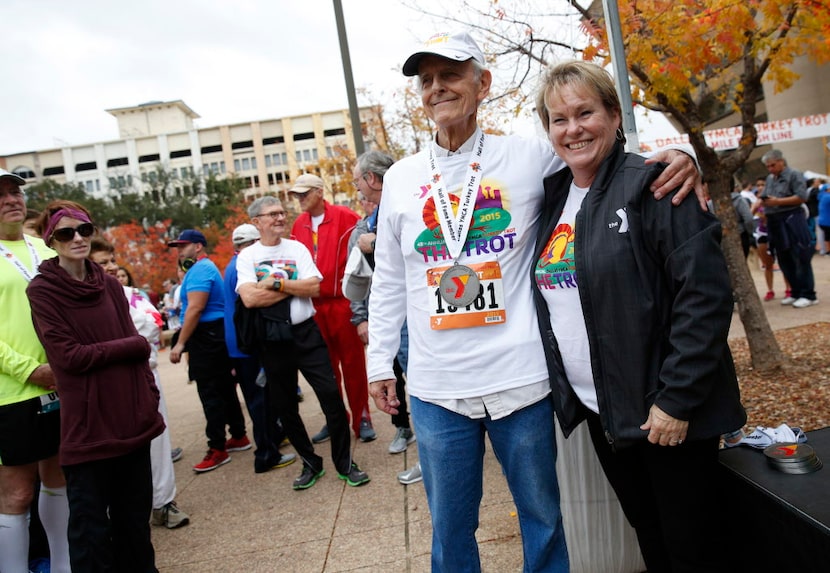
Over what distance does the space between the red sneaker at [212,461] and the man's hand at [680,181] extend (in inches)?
187

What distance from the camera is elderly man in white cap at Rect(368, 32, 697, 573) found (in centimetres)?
200

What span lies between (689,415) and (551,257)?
2.13ft

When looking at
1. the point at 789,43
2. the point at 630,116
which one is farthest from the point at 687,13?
the point at 630,116

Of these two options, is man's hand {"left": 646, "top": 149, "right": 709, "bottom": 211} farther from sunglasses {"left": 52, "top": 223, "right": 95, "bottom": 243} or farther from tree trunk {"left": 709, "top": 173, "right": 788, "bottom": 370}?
tree trunk {"left": 709, "top": 173, "right": 788, "bottom": 370}

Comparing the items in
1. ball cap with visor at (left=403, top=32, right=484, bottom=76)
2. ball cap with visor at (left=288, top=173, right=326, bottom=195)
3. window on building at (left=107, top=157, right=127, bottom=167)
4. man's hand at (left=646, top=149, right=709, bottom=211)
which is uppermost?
window on building at (left=107, top=157, right=127, bottom=167)

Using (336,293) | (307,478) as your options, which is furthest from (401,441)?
(336,293)

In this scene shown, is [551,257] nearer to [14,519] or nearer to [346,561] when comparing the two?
[346,561]

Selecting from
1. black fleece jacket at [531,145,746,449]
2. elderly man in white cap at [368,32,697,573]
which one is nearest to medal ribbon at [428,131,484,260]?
elderly man in white cap at [368,32,697,573]

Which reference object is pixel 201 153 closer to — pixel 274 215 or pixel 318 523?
pixel 274 215

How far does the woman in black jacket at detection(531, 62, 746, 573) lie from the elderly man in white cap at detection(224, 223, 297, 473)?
3.48 m

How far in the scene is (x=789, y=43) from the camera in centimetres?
458

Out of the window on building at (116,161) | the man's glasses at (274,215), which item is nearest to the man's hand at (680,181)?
the man's glasses at (274,215)

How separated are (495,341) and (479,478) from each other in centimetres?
56

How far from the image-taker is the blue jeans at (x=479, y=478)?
2020mm
